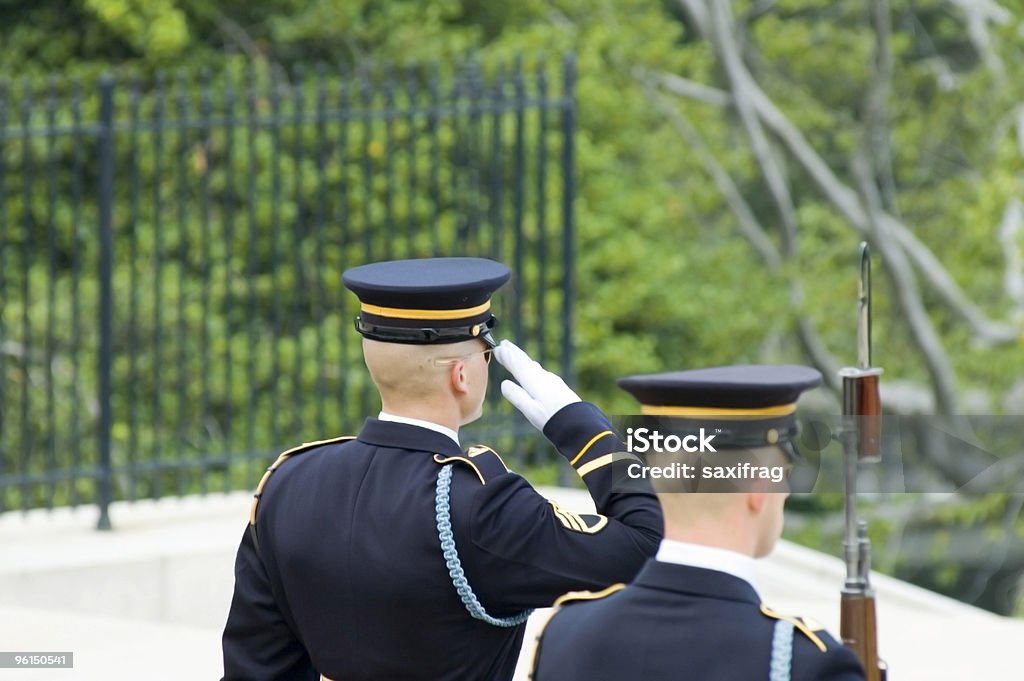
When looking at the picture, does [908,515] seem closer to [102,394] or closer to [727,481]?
[102,394]

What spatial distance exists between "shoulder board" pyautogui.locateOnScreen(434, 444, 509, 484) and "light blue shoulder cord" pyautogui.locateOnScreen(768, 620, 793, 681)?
2.67 feet

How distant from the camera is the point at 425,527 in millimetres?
2811

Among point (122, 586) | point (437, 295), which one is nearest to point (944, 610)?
point (122, 586)

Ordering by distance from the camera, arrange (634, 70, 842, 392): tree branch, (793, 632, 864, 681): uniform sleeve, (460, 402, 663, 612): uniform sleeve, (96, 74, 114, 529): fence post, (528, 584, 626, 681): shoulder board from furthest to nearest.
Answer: (634, 70, 842, 392): tree branch
(96, 74, 114, 529): fence post
(460, 402, 663, 612): uniform sleeve
(528, 584, 626, 681): shoulder board
(793, 632, 864, 681): uniform sleeve

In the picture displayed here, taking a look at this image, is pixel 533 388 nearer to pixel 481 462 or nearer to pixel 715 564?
pixel 481 462

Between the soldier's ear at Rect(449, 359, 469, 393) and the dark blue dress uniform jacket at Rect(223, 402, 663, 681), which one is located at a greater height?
the soldier's ear at Rect(449, 359, 469, 393)

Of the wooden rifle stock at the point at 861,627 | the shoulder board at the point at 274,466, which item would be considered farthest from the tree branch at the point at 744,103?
the wooden rifle stock at the point at 861,627

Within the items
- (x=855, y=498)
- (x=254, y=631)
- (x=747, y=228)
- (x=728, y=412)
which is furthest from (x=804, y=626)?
(x=747, y=228)

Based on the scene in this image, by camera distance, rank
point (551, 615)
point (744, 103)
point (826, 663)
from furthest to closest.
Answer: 1. point (744, 103)
2. point (551, 615)
3. point (826, 663)

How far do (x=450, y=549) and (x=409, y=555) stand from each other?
8 centimetres

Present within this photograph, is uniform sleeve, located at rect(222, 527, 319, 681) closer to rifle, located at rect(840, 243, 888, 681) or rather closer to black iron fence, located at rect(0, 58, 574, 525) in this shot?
rifle, located at rect(840, 243, 888, 681)

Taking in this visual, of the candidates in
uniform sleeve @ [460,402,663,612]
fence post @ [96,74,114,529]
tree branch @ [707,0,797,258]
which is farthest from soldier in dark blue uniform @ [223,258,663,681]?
tree branch @ [707,0,797,258]

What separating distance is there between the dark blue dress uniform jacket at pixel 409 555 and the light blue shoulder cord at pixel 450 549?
1cm

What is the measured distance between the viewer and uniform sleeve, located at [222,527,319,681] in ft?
9.80
